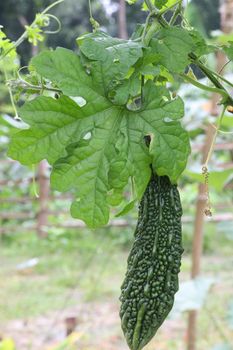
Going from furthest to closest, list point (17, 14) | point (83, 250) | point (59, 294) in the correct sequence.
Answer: point (17, 14), point (83, 250), point (59, 294)

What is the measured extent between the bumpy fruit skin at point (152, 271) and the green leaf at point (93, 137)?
1.6 inches

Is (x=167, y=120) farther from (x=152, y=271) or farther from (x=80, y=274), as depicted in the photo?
(x=80, y=274)

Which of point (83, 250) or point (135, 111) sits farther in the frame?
point (83, 250)

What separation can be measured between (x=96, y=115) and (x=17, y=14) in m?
10.3

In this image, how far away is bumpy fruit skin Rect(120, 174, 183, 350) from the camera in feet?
2.43

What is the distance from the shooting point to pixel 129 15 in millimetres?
10961

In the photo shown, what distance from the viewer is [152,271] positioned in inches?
29.3

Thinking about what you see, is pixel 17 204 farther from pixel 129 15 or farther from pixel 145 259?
pixel 145 259

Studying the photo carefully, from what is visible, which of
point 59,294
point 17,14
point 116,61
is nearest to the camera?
point 116,61

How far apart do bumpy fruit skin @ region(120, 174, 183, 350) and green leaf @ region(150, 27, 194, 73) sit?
0.45 feet

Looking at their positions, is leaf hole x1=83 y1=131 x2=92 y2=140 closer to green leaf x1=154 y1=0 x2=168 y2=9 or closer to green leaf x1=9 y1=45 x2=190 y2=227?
green leaf x1=9 y1=45 x2=190 y2=227

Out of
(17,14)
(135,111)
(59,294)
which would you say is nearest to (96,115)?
(135,111)

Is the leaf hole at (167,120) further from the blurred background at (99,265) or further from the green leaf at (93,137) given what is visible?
A: the blurred background at (99,265)

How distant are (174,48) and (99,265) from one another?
15.8ft
